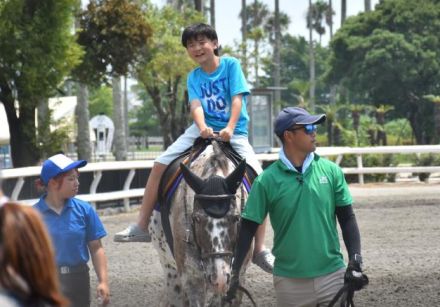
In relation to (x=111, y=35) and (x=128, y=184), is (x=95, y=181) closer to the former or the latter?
(x=128, y=184)

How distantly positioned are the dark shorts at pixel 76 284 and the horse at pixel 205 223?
0.78 metres

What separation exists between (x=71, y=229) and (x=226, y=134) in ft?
5.17

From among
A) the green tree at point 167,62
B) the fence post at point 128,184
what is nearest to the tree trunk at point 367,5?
the green tree at point 167,62

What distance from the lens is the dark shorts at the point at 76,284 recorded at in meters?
6.05

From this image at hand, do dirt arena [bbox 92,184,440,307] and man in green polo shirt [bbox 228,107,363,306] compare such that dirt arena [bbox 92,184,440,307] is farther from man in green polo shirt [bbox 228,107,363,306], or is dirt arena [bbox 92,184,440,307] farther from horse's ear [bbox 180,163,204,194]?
man in green polo shirt [bbox 228,107,363,306]

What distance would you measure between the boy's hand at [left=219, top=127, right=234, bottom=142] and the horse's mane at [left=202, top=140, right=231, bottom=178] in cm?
15

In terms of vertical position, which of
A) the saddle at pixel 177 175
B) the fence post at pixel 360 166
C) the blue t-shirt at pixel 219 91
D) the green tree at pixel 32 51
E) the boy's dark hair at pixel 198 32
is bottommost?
the fence post at pixel 360 166

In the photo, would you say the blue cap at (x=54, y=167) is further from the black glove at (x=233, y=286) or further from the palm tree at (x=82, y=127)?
the palm tree at (x=82, y=127)

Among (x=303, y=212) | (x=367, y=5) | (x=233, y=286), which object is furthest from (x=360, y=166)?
(x=367, y=5)

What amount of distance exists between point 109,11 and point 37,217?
26398mm

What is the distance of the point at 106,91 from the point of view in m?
114

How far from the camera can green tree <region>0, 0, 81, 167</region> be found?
70.4ft

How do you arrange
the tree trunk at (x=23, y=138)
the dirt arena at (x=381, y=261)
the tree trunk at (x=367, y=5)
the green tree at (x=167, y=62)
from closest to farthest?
1. the dirt arena at (x=381, y=261)
2. the tree trunk at (x=23, y=138)
3. the green tree at (x=167, y=62)
4. the tree trunk at (x=367, y=5)

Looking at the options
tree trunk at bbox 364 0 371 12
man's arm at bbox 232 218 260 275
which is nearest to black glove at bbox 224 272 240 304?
man's arm at bbox 232 218 260 275
